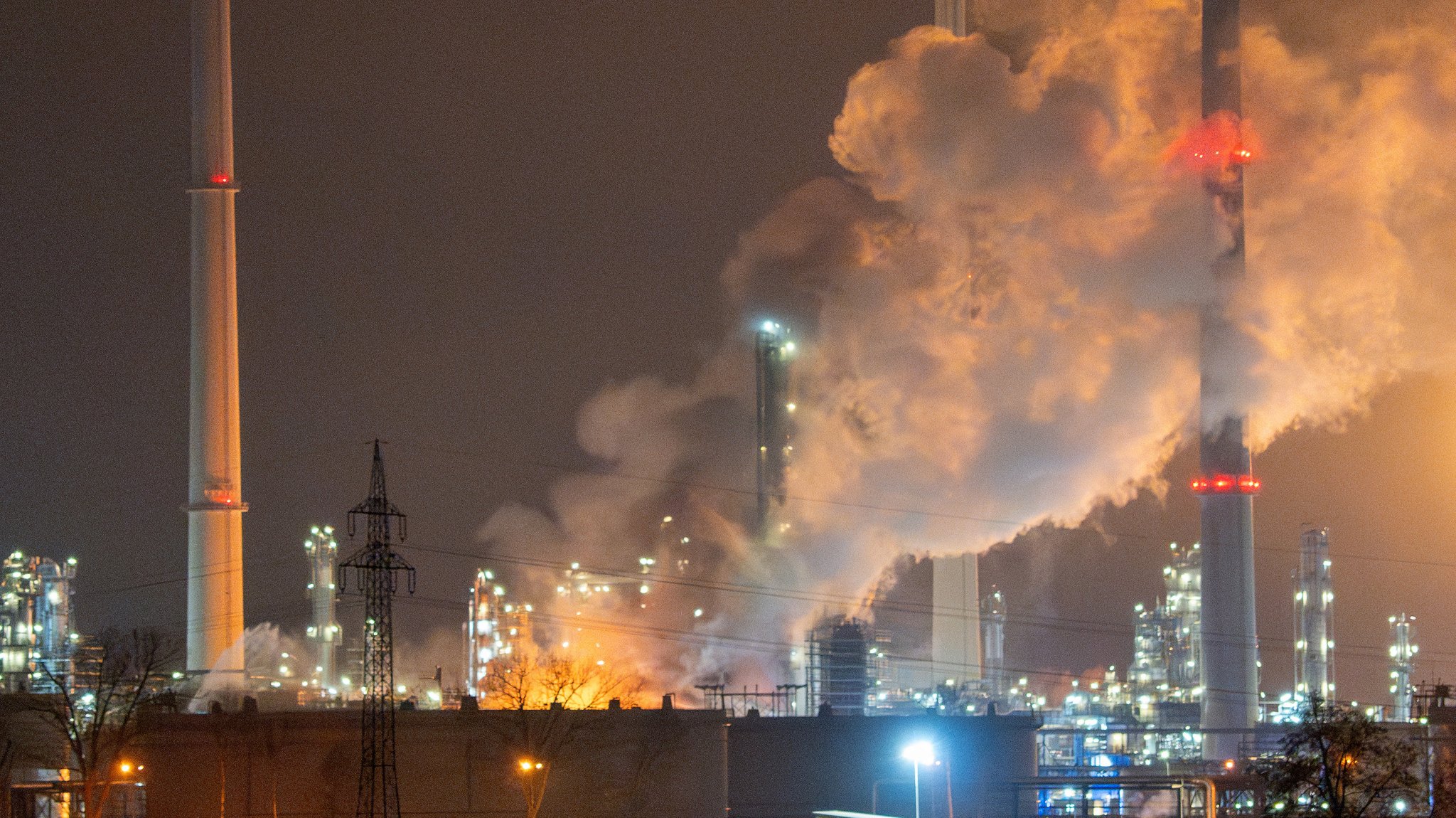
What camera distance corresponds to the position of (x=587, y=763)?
5084 cm

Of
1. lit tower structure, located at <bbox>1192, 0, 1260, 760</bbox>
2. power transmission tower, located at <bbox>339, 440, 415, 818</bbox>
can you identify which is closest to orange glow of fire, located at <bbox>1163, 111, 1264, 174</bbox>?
lit tower structure, located at <bbox>1192, 0, 1260, 760</bbox>

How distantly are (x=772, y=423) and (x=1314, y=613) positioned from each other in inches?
1806

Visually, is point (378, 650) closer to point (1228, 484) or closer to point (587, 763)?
point (587, 763)

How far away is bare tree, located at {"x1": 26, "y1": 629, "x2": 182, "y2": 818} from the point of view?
159 ft

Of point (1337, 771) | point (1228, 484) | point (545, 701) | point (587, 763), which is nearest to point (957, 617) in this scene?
point (1228, 484)

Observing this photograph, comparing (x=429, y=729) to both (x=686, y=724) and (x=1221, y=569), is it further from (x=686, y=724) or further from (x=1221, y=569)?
(x=1221, y=569)

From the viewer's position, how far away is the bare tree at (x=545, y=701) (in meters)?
49.6

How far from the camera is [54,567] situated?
87250 mm

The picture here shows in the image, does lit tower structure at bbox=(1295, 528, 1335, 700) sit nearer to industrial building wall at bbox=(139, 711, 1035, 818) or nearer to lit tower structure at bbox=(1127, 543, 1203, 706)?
lit tower structure at bbox=(1127, 543, 1203, 706)

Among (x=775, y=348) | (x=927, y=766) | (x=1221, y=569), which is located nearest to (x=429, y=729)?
(x=927, y=766)

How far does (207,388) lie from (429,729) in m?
24.3

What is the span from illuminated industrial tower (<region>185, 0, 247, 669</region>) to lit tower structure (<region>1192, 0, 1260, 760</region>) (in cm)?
3855

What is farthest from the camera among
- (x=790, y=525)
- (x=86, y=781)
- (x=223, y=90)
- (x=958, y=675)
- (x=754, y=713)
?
(x=958, y=675)

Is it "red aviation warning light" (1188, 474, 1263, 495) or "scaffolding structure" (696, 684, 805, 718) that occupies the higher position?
"red aviation warning light" (1188, 474, 1263, 495)
